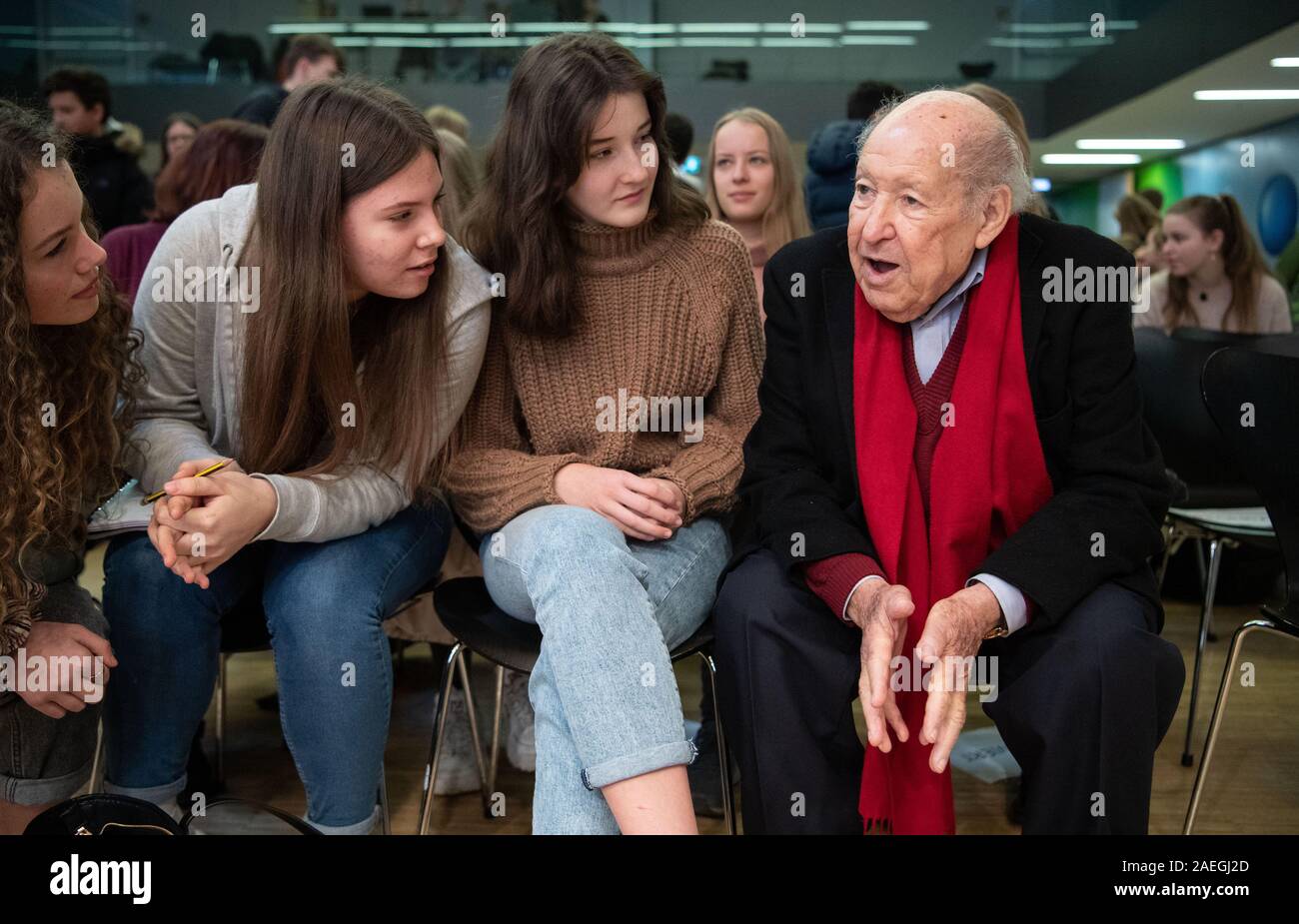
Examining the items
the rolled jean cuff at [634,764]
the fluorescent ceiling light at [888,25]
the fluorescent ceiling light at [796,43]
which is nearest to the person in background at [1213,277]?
the rolled jean cuff at [634,764]

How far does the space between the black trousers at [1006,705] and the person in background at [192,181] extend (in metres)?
1.66

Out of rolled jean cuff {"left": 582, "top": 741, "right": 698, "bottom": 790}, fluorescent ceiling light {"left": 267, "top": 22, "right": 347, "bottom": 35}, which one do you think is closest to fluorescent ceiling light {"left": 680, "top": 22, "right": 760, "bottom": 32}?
fluorescent ceiling light {"left": 267, "top": 22, "right": 347, "bottom": 35}

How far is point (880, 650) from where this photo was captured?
1.37 metres

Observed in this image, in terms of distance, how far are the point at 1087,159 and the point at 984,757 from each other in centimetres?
1286

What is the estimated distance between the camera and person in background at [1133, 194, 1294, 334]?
3.73 m

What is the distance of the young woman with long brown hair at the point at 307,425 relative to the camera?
1614 millimetres

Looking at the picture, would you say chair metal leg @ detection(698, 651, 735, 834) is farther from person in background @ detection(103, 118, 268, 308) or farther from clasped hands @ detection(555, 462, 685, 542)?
person in background @ detection(103, 118, 268, 308)

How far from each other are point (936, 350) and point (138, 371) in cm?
121

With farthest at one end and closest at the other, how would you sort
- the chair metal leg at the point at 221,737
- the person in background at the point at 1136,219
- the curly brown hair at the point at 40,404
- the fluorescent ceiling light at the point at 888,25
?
1. the fluorescent ceiling light at the point at 888,25
2. the person in background at the point at 1136,219
3. the chair metal leg at the point at 221,737
4. the curly brown hair at the point at 40,404

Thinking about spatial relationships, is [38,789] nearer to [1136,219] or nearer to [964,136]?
[964,136]

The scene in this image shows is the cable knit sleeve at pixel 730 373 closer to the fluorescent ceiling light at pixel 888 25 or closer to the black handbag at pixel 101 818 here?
the black handbag at pixel 101 818

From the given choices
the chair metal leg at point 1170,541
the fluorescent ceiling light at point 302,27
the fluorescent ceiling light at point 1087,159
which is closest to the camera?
the chair metal leg at point 1170,541
